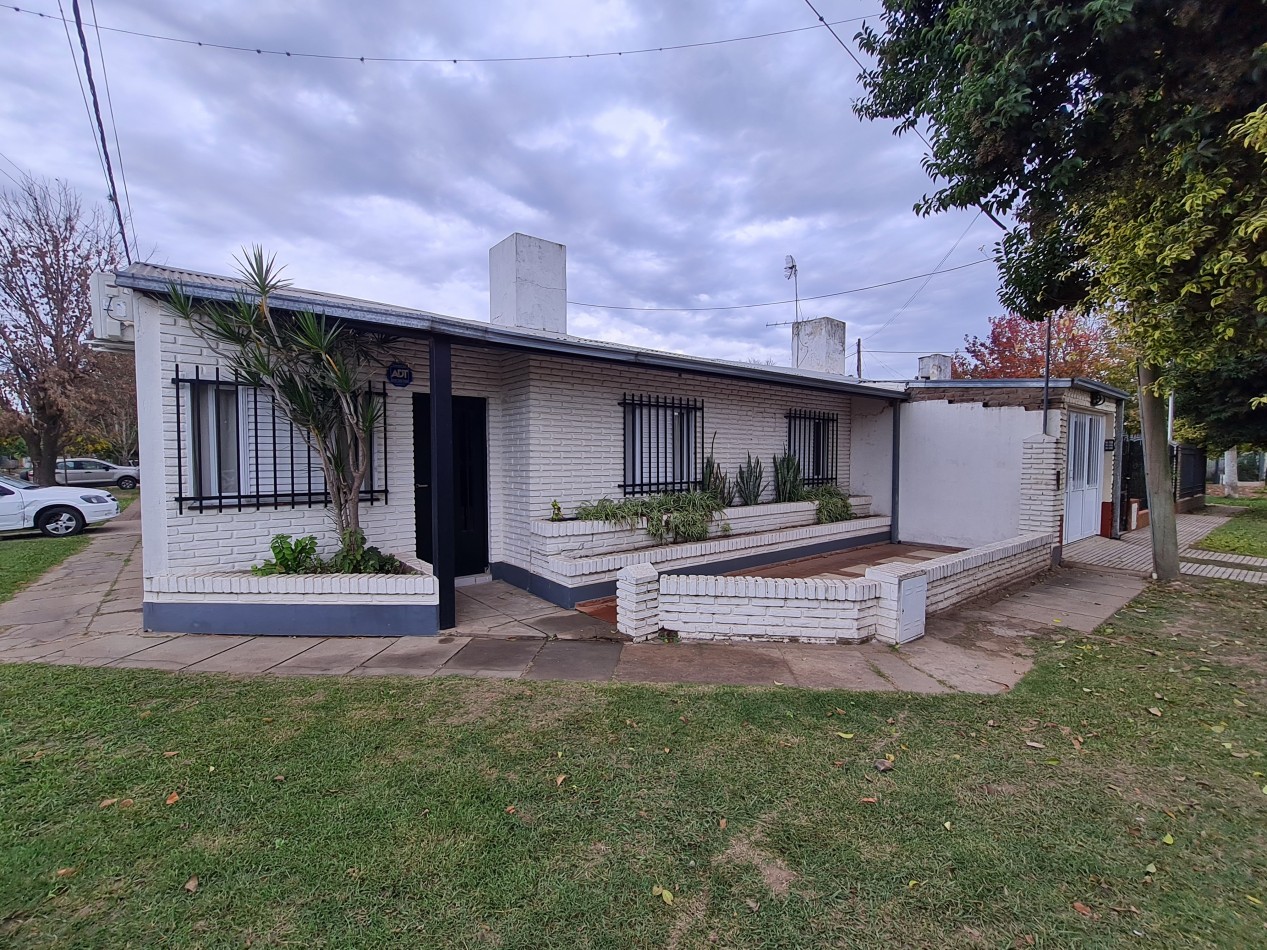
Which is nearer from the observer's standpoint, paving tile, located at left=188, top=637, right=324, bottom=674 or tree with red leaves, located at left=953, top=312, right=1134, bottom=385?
paving tile, located at left=188, top=637, right=324, bottom=674

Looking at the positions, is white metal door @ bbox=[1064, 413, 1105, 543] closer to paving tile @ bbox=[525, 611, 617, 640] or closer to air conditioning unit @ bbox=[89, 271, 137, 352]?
paving tile @ bbox=[525, 611, 617, 640]

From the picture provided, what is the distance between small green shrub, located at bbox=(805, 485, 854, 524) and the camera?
893 cm

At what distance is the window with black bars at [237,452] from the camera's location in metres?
4.82

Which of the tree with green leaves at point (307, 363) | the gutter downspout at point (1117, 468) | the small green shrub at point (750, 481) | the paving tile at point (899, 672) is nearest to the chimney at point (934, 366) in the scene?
the gutter downspout at point (1117, 468)

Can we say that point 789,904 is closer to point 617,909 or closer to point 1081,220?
point 617,909

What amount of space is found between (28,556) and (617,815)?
36.9ft

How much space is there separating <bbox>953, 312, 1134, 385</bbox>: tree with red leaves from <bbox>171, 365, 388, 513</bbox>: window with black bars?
19.0 metres

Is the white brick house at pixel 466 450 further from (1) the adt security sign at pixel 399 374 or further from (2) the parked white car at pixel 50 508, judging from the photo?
(2) the parked white car at pixel 50 508

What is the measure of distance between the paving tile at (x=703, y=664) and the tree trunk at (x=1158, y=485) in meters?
5.85

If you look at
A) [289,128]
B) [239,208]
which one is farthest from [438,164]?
[239,208]

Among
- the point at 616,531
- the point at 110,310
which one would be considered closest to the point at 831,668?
the point at 616,531

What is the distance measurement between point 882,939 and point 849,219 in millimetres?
12155

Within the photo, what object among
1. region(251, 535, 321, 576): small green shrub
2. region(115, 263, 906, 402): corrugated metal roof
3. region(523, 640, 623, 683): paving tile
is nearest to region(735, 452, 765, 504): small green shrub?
region(115, 263, 906, 402): corrugated metal roof

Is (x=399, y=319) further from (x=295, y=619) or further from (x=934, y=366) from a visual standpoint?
(x=934, y=366)
